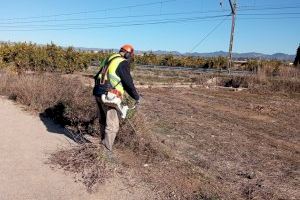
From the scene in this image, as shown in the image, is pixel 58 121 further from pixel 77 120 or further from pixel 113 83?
pixel 113 83

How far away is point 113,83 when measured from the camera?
7.51 meters

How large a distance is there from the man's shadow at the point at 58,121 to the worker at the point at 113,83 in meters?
1.15

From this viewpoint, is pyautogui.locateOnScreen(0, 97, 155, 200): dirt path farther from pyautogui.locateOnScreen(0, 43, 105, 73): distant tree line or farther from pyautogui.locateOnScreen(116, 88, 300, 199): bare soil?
pyautogui.locateOnScreen(0, 43, 105, 73): distant tree line

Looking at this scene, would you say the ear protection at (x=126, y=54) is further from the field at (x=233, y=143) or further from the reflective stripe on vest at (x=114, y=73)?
the field at (x=233, y=143)

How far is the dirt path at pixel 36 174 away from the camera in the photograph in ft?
20.6

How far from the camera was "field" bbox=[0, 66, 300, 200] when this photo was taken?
7.10 metres

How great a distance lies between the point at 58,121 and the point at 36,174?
4.23m

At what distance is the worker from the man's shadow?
1149 mm

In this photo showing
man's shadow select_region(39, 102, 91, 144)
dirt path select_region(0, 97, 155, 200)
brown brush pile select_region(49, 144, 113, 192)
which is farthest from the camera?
man's shadow select_region(39, 102, 91, 144)

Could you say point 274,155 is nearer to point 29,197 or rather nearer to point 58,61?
point 29,197

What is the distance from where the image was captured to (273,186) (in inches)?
301

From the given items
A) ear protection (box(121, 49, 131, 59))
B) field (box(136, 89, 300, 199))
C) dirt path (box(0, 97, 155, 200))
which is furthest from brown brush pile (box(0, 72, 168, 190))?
ear protection (box(121, 49, 131, 59))

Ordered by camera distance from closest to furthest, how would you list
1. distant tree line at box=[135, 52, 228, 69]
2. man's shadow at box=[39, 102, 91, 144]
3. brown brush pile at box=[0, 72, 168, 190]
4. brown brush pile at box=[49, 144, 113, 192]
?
brown brush pile at box=[49, 144, 113, 192]
brown brush pile at box=[0, 72, 168, 190]
man's shadow at box=[39, 102, 91, 144]
distant tree line at box=[135, 52, 228, 69]

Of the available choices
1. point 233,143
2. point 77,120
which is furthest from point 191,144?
point 77,120
